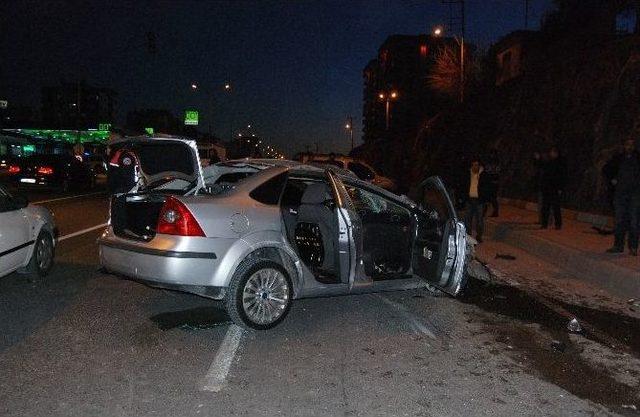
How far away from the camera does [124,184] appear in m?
7.27

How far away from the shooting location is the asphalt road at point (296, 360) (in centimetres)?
433

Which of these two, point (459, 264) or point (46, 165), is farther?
point (46, 165)

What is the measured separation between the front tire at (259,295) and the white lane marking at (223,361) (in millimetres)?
168

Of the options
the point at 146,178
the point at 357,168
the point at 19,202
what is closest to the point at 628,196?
the point at 146,178

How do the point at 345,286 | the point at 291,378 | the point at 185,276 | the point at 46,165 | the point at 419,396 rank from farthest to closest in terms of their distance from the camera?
the point at 46,165, the point at 345,286, the point at 185,276, the point at 291,378, the point at 419,396

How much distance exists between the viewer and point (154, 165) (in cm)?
783

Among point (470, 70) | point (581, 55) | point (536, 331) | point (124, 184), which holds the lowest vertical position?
point (536, 331)

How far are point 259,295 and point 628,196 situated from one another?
663 centimetres

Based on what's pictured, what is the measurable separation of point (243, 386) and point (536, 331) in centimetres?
328

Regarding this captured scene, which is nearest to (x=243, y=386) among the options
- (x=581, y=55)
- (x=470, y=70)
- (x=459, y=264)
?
(x=459, y=264)

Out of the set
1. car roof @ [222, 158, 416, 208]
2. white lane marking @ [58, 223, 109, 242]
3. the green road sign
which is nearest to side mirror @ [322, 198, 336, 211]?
car roof @ [222, 158, 416, 208]

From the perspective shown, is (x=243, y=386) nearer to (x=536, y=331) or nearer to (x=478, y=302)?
(x=536, y=331)

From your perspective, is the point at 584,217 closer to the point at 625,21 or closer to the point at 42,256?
the point at 625,21

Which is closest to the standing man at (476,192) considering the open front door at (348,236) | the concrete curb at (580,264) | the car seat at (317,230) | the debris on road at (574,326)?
the concrete curb at (580,264)
